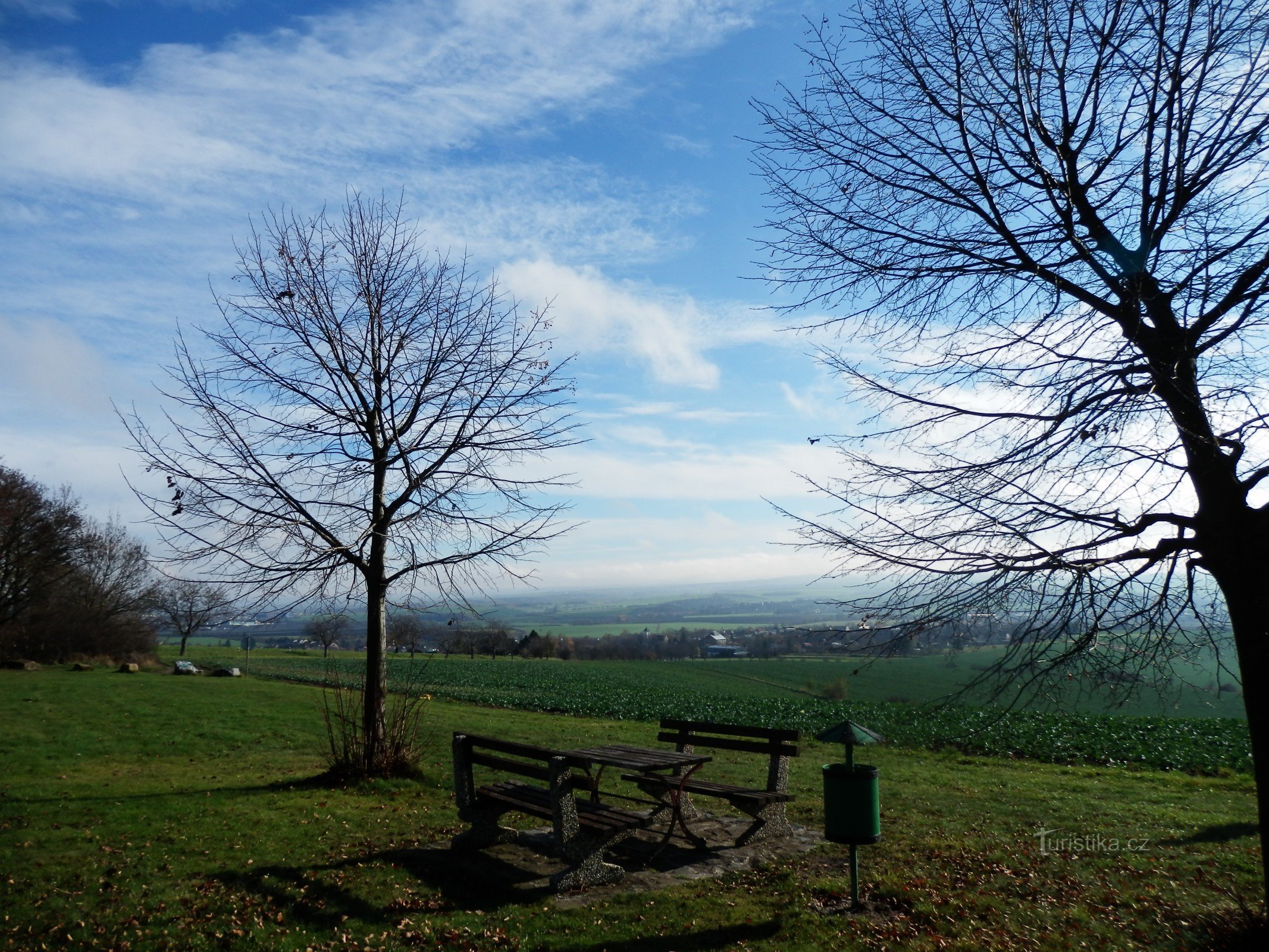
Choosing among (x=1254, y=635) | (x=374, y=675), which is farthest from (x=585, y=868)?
(x=374, y=675)

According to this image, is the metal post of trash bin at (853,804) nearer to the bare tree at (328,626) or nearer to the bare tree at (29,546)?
the bare tree at (328,626)

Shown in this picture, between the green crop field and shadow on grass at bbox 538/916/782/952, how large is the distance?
1908 millimetres

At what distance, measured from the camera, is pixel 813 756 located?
16.7 metres

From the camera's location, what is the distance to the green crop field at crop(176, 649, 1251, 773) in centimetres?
1728

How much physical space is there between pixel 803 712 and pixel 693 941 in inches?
855

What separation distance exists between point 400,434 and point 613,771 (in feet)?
21.4

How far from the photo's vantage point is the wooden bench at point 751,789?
24.0 feet

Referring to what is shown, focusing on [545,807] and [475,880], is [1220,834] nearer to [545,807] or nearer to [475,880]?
[545,807]

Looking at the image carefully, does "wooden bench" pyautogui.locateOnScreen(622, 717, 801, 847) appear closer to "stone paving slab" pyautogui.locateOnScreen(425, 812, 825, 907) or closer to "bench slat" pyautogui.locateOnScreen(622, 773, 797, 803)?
"bench slat" pyautogui.locateOnScreen(622, 773, 797, 803)

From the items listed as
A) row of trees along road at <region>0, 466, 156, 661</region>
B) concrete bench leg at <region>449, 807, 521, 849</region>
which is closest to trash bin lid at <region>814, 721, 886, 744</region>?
concrete bench leg at <region>449, 807, 521, 849</region>

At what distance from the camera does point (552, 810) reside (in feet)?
20.4

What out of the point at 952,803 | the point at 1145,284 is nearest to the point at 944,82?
the point at 1145,284

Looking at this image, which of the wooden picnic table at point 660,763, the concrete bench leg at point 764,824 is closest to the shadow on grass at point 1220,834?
the concrete bench leg at point 764,824

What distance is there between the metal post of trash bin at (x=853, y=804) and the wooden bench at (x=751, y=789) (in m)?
1.31
